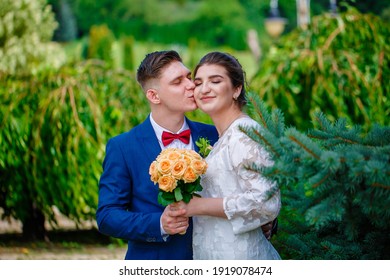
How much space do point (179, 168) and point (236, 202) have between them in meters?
0.23

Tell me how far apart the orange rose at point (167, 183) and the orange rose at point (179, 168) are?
0.06ft

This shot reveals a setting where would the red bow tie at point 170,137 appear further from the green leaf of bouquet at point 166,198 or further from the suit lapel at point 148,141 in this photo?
the green leaf of bouquet at point 166,198

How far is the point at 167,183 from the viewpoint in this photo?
2.04 m

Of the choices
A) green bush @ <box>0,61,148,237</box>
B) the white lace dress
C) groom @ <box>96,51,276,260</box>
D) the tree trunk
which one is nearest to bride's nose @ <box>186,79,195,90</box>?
groom @ <box>96,51,276,260</box>

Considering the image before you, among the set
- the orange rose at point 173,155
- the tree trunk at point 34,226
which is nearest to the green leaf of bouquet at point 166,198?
the orange rose at point 173,155

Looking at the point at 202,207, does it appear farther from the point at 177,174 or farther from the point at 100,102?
the point at 100,102

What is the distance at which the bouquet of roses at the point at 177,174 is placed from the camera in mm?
2037

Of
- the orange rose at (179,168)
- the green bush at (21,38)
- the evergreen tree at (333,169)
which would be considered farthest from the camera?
the green bush at (21,38)

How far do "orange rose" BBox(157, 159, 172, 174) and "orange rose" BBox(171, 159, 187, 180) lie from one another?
Result: 2 cm

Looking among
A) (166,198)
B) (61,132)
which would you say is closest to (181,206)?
(166,198)

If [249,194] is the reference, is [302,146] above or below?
above

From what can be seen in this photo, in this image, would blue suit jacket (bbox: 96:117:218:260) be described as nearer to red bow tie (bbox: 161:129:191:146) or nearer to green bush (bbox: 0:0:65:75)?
red bow tie (bbox: 161:129:191:146)

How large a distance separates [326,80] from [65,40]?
38.7ft

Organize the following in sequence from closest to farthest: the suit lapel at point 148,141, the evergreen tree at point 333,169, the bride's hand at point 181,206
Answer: the evergreen tree at point 333,169, the bride's hand at point 181,206, the suit lapel at point 148,141
